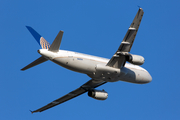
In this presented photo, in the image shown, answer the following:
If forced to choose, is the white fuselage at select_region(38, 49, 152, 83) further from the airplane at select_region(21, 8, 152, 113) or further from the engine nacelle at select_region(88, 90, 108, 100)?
the engine nacelle at select_region(88, 90, 108, 100)

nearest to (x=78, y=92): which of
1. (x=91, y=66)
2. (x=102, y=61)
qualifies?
(x=102, y=61)

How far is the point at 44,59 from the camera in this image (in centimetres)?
3469

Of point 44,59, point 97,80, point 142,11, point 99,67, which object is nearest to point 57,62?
A: point 44,59

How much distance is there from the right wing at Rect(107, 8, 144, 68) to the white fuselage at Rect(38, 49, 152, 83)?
2.70 ft

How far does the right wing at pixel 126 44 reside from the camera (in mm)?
31625

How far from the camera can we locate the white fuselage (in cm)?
3359

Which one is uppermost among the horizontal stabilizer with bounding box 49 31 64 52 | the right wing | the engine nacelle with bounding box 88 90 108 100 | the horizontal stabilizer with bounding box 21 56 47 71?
the right wing

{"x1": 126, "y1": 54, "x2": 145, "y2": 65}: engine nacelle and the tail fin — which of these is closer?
{"x1": 126, "y1": 54, "x2": 145, "y2": 65}: engine nacelle

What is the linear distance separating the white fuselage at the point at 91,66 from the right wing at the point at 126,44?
82cm

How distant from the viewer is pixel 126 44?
109ft

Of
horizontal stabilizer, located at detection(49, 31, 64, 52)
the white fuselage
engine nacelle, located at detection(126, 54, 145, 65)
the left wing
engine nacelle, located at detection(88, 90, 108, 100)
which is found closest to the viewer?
horizontal stabilizer, located at detection(49, 31, 64, 52)

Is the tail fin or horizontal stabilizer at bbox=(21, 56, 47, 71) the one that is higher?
the tail fin

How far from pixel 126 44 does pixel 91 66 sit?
16.6 feet

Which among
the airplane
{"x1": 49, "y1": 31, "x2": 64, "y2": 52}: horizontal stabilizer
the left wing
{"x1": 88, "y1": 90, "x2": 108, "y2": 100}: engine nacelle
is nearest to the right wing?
the airplane
